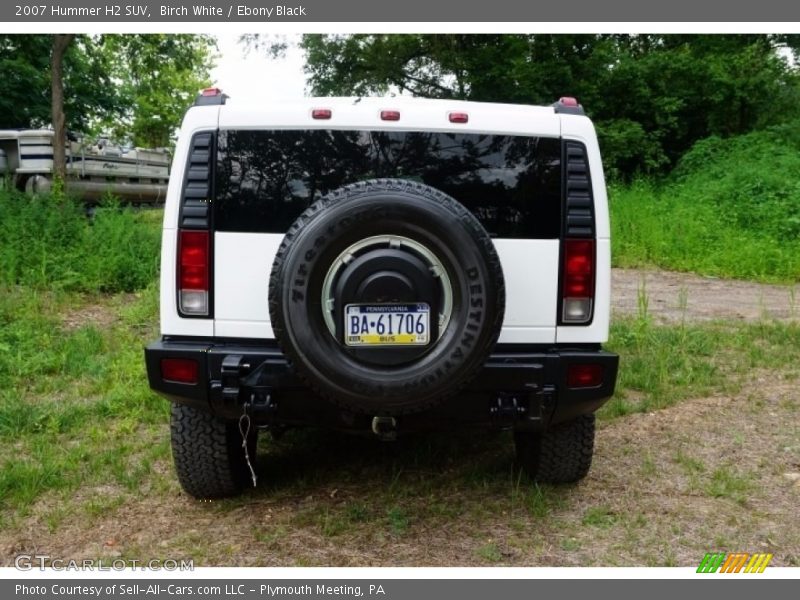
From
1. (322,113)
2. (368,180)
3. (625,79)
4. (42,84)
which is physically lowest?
(368,180)

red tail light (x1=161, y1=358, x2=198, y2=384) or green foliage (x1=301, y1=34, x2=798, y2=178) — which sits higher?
green foliage (x1=301, y1=34, x2=798, y2=178)

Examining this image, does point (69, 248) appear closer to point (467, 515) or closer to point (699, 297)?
point (467, 515)

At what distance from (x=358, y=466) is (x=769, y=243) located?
9179 millimetres

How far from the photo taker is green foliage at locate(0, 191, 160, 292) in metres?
7.94

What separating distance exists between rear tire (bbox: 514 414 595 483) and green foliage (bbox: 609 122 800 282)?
7.42 metres

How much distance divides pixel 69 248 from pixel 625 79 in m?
13.4

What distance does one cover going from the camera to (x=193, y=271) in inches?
122

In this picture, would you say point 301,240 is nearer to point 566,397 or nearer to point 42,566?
point 566,397

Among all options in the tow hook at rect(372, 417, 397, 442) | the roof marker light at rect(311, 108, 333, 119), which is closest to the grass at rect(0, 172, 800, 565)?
the tow hook at rect(372, 417, 397, 442)

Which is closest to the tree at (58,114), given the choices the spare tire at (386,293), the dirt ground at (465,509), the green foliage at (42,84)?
the green foliage at (42,84)

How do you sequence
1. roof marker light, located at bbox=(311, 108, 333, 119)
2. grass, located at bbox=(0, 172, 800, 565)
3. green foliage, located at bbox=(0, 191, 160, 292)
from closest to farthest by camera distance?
roof marker light, located at bbox=(311, 108, 333, 119) → grass, located at bbox=(0, 172, 800, 565) → green foliage, located at bbox=(0, 191, 160, 292)

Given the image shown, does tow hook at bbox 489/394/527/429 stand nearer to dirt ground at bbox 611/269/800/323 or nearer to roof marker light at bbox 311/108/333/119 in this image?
roof marker light at bbox 311/108/333/119

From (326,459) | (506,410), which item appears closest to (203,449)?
(326,459)

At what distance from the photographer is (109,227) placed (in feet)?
30.2
